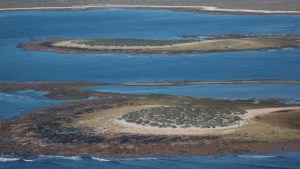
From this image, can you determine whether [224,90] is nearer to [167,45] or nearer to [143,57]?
[143,57]

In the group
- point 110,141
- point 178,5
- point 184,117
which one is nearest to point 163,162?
point 110,141

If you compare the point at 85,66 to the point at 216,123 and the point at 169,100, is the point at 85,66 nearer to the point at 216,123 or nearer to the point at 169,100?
the point at 169,100

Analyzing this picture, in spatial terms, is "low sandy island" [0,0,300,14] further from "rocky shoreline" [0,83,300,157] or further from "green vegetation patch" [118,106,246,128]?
"rocky shoreline" [0,83,300,157]

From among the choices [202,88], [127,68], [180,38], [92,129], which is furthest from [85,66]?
[92,129]

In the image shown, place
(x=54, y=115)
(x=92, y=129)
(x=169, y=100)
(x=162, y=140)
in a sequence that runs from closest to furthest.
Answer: (x=162, y=140), (x=92, y=129), (x=54, y=115), (x=169, y=100)

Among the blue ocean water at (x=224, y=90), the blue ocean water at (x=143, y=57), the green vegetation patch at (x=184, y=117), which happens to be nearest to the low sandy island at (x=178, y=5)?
the blue ocean water at (x=143, y=57)

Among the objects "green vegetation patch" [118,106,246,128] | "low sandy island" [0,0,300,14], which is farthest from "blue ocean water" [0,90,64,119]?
"low sandy island" [0,0,300,14]
